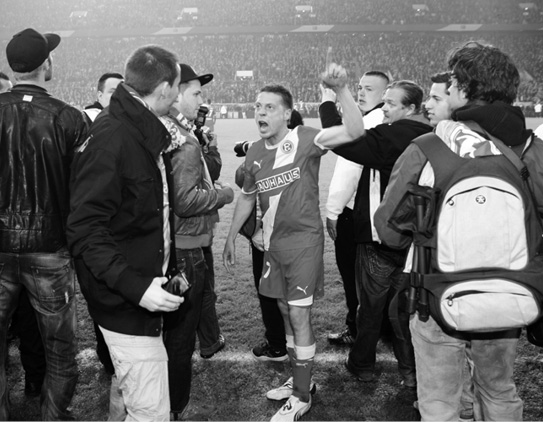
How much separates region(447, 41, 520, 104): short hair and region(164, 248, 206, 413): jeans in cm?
172

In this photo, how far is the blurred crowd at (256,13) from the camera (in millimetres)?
42594

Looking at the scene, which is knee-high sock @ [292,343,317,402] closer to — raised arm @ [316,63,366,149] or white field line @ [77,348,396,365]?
white field line @ [77,348,396,365]

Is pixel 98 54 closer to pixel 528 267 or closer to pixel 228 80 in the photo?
pixel 228 80

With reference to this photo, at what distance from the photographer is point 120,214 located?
7.03 ft

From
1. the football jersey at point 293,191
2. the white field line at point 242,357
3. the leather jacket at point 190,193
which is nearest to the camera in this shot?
the leather jacket at point 190,193

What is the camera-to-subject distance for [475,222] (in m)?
1.93

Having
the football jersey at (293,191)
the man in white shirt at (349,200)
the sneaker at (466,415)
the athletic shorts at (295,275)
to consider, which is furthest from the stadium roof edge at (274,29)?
the sneaker at (466,415)

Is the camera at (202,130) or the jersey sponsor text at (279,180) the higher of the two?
the camera at (202,130)

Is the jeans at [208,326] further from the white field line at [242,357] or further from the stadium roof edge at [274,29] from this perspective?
the stadium roof edge at [274,29]

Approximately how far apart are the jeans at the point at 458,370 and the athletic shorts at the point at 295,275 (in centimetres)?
103

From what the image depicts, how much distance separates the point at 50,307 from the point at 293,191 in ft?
4.99

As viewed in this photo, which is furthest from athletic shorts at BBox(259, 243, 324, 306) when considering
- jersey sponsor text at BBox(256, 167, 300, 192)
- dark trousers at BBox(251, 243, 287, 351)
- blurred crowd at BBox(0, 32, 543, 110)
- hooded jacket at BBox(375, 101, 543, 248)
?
blurred crowd at BBox(0, 32, 543, 110)

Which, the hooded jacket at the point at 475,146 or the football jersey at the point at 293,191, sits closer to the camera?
the hooded jacket at the point at 475,146

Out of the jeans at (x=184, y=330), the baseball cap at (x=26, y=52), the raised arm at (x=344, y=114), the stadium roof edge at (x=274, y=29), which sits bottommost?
the jeans at (x=184, y=330)
